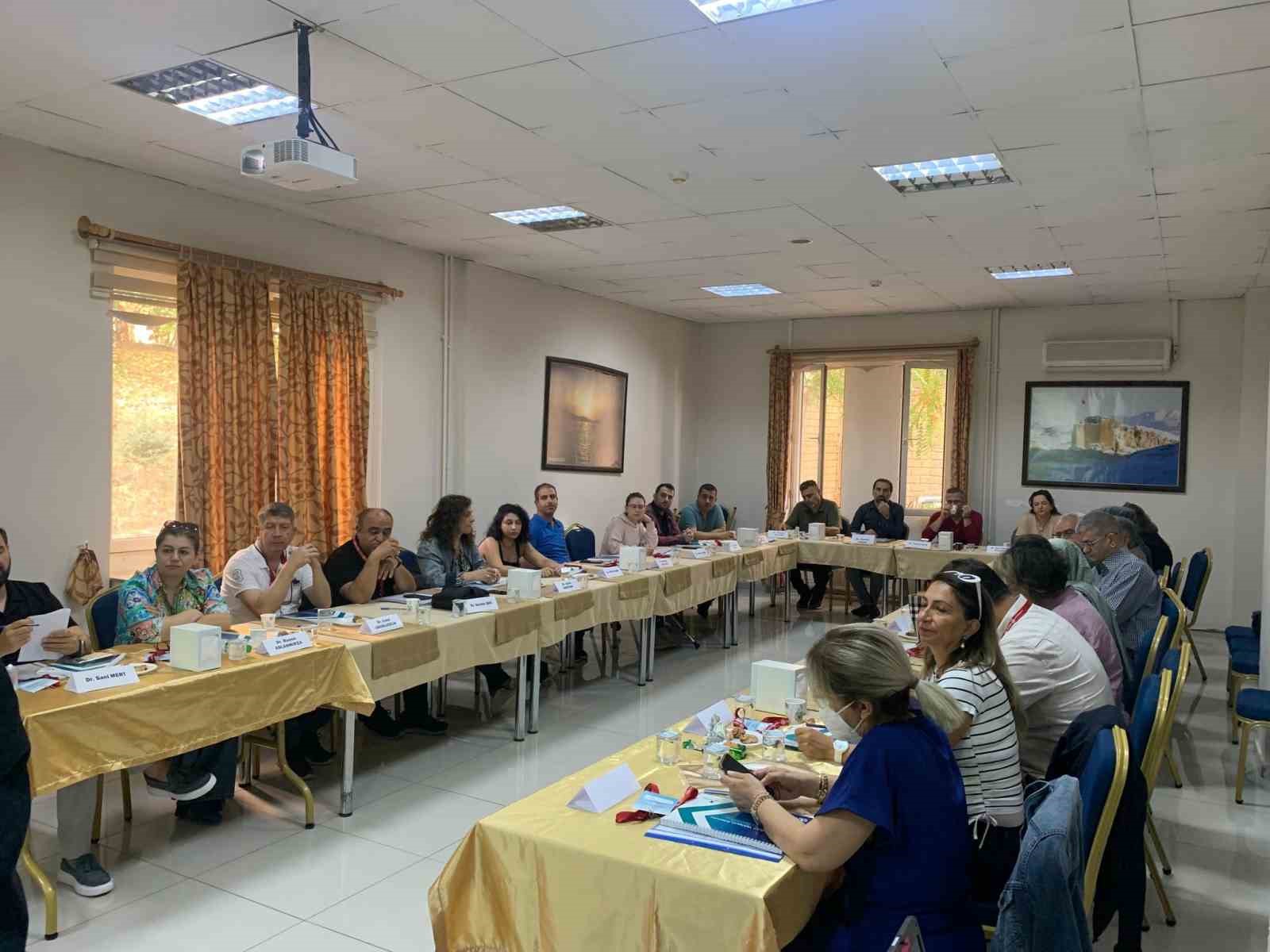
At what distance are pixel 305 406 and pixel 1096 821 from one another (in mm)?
4857

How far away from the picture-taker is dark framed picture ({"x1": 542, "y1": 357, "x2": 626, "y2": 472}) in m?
7.81

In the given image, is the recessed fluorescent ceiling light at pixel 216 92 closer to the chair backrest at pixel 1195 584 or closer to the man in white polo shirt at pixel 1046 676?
the man in white polo shirt at pixel 1046 676

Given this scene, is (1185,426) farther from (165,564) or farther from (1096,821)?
(165,564)

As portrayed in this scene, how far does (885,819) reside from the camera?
1.59 m

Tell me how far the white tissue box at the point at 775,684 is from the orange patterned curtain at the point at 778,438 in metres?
6.87

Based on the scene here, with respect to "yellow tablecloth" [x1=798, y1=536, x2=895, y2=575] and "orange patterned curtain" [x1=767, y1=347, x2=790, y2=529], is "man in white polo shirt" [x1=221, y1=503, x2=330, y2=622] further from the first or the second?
"orange patterned curtain" [x1=767, y1=347, x2=790, y2=529]

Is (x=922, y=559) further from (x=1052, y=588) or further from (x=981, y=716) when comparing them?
(x=981, y=716)

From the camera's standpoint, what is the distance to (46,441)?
437cm

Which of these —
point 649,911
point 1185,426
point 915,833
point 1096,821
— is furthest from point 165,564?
point 1185,426

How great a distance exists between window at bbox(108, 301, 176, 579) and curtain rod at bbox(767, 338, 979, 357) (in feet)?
20.1

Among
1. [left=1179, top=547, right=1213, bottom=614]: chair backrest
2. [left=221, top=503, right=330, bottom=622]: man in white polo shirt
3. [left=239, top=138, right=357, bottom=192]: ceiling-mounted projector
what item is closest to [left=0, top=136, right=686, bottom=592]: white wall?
[left=221, top=503, right=330, bottom=622]: man in white polo shirt

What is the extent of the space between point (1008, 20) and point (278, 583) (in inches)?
133

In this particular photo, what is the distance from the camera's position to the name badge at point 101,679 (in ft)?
8.54

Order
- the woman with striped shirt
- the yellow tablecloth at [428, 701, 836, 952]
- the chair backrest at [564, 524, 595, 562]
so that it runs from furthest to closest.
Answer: the chair backrest at [564, 524, 595, 562]
the woman with striped shirt
the yellow tablecloth at [428, 701, 836, 952]
